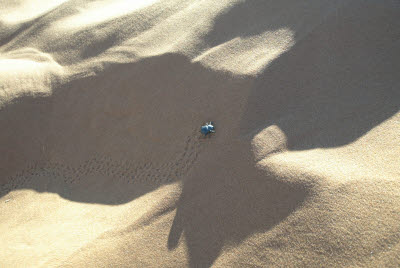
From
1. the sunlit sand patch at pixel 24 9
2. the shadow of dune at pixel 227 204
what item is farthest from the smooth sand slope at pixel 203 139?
the sunlit sand patch at pixel 24 9

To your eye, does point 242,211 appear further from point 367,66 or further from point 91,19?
point 91,19

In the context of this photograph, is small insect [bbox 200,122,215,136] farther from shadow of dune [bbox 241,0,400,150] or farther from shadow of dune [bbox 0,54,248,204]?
shadow of dune [bbox 241,0,400,150]

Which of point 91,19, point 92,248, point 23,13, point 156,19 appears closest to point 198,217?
point 92,248

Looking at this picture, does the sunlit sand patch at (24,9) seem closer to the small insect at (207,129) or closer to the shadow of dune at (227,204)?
the small insect at (207,129)

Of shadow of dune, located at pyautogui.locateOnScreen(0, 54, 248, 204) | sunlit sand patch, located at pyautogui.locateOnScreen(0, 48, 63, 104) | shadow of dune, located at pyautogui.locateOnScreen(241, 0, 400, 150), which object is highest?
shadow of dune, located at pyautogui.locateOnScreen(241, 0, 400, 150)

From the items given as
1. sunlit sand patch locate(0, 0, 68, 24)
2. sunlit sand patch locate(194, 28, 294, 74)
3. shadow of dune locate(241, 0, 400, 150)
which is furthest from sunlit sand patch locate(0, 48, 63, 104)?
shadow of dune locate(241, 0, 400, 150)

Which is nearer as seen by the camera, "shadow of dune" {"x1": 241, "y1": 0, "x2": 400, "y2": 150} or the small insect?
"shadow of dune" {"x1": 241, "y1": 0, "x2": 400, "y2": 150}
